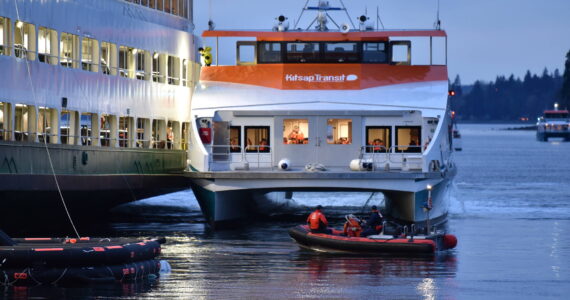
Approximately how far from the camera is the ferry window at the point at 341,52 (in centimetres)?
3484

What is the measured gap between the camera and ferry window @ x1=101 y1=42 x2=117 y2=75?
3304 centimetres

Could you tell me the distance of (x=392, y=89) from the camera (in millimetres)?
33188

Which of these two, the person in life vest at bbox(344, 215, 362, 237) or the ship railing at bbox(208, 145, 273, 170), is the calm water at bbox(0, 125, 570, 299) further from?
the ship railing at bbox(208, 145, 273, 170)

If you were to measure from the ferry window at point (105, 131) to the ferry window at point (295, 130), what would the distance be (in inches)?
185

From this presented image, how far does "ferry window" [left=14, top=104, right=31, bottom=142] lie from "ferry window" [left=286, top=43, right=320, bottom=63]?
29.5ft

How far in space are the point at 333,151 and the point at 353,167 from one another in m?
1.90

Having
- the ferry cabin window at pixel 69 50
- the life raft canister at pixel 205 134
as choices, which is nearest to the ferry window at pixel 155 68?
the life raft canister at pixel 205 134

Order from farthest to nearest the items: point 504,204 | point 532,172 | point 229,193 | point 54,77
→ point 532,172 < point 504,204 < point 229,193 < point 54,77

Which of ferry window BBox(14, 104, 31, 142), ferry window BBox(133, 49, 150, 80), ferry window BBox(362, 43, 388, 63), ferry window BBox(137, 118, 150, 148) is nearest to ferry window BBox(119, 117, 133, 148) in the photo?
ferry window BBox(137, 118, 150, 148)

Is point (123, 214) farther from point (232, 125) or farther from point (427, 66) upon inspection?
point (427, 66)

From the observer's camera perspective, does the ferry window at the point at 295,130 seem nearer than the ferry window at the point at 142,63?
Yes

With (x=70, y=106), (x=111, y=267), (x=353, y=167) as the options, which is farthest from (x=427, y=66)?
(x=111, y=267)

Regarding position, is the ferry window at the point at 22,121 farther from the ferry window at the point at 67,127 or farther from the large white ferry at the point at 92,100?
the ferry window at the point at 67,127

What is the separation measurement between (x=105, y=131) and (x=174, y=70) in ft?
19.1
